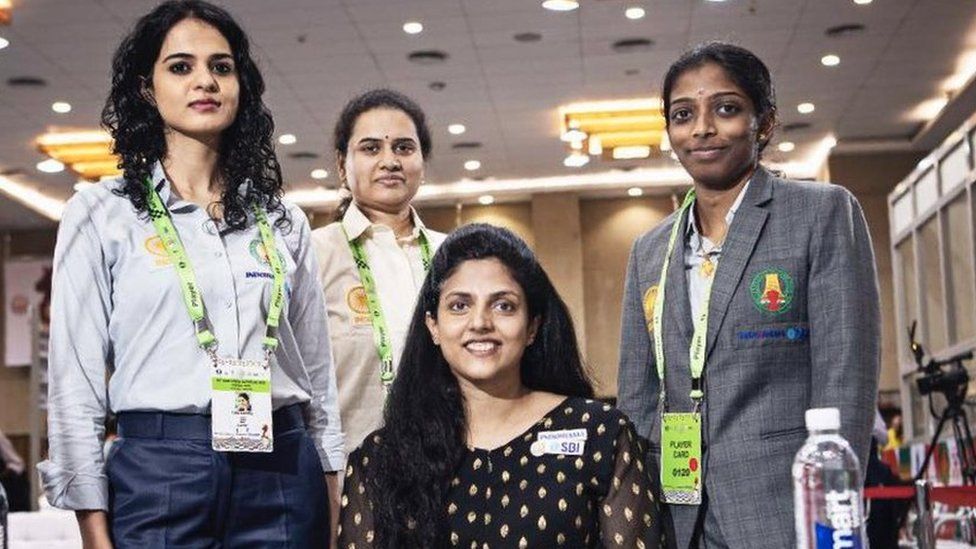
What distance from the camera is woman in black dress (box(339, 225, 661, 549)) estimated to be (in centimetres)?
231

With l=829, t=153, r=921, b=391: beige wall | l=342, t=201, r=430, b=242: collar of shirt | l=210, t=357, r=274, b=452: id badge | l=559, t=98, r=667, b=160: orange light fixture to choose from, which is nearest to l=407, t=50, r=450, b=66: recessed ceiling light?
l=559, t=98, r=667, b=160: orange light fixture

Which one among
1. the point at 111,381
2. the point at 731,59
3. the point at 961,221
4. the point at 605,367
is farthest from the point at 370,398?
the point at 605,367

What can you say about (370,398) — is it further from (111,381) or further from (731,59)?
(731,59)

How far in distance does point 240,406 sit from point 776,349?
922 mm

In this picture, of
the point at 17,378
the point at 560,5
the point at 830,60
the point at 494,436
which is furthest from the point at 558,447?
the point at 17,378

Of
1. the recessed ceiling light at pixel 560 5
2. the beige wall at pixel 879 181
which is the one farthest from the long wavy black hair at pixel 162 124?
the beige wall at pixel 879 181

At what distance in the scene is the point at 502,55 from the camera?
11.7m

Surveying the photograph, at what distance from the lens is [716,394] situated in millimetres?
2326

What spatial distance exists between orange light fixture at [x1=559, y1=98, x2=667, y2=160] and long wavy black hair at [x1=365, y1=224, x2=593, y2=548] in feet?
36.8

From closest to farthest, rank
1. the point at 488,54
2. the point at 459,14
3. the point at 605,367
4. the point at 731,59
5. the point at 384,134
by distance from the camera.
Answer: the point at 731,59 < the point at 384,134 < the point at 459,14 < the point at 488,54 < the point at 605,367

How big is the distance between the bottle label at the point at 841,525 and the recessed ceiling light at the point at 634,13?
9257 millimetres

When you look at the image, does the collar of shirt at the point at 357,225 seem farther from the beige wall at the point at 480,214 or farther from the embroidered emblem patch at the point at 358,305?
the beige wall at the point at 480,214

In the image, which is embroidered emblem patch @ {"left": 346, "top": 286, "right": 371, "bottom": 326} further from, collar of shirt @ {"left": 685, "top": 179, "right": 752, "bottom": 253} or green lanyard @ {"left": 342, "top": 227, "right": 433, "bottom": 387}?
collar of shirt @ {"left": 685, "top": 179, "right": 752, "bottom": 253}

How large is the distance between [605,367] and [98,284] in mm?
15809
